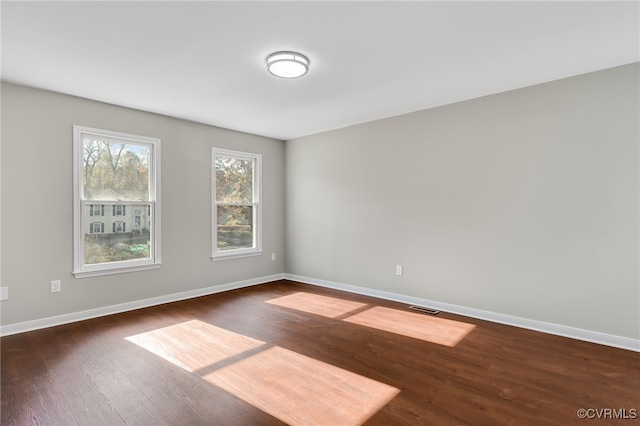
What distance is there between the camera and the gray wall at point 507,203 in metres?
2.94

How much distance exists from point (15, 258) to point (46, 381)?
1609 millimetres

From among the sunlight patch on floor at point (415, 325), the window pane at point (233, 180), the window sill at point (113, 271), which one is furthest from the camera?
the window pane at point (233, 180)

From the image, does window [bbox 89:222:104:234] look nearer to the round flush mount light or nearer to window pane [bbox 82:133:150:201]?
window pane [bbox 82:133:150:201]

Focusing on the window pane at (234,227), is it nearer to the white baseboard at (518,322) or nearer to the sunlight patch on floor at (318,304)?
the sunlight patch on floor at (318,304)

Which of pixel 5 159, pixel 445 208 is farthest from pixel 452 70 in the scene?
pixel 5 159

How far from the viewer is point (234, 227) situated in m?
5.25

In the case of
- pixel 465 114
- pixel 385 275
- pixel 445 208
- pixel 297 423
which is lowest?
pixel 297 423

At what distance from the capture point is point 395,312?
391 cm

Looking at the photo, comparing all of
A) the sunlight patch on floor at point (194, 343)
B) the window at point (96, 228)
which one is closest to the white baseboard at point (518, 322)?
the sunlight patch on floor at point (194, 343)

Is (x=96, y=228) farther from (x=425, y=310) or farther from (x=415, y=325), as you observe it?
(x=425, y=310)

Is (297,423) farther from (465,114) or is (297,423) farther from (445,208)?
(465,114)

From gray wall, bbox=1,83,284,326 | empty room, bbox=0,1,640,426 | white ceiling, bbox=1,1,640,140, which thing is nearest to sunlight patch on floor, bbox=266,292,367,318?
empty room, bbox=0,1,640,426

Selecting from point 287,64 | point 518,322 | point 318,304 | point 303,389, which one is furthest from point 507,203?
point 303,389

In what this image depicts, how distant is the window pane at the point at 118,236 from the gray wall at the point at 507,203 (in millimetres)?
2677
